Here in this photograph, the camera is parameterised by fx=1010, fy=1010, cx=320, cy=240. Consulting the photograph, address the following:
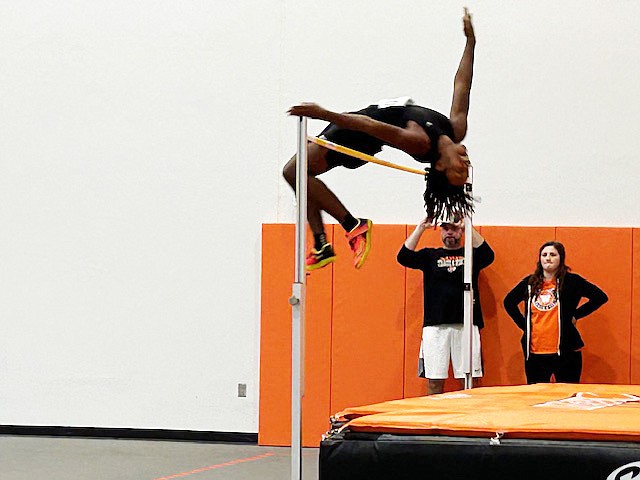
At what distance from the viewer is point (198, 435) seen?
26.0 ft

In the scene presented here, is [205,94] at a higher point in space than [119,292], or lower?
higher

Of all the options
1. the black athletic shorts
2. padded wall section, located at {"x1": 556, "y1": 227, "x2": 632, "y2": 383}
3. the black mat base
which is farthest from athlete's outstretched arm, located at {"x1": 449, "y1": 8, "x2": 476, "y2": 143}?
padded wall section, located at {"x1": 556, "y1": 227, "x2": 632, "y2": 383}

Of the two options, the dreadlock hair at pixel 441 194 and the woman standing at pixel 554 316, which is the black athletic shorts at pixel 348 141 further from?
the woman standing at pixel 554 316

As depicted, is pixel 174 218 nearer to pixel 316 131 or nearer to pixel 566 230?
pixel 316 131

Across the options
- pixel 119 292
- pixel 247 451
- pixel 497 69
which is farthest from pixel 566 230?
pixel 119 292

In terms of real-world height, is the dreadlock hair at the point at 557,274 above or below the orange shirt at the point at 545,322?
above

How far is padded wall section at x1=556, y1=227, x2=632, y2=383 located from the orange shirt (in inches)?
23.1

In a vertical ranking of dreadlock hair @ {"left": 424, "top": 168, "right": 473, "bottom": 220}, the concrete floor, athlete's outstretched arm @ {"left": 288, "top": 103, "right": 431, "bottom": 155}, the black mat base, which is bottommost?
the concrete floor

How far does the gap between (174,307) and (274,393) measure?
1.05 meters

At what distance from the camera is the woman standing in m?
6.87

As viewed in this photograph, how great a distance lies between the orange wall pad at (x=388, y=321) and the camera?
24.2ft

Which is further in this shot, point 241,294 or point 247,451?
point 241,294

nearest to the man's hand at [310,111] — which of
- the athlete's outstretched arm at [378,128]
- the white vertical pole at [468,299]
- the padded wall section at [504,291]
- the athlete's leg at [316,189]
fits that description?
the athlete's outstretched arm at [378,128]

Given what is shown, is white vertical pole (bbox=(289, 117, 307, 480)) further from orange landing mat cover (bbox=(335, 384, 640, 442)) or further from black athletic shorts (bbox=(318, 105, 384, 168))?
black athletic shorts (bbox=(318, 105, 384, 168))
